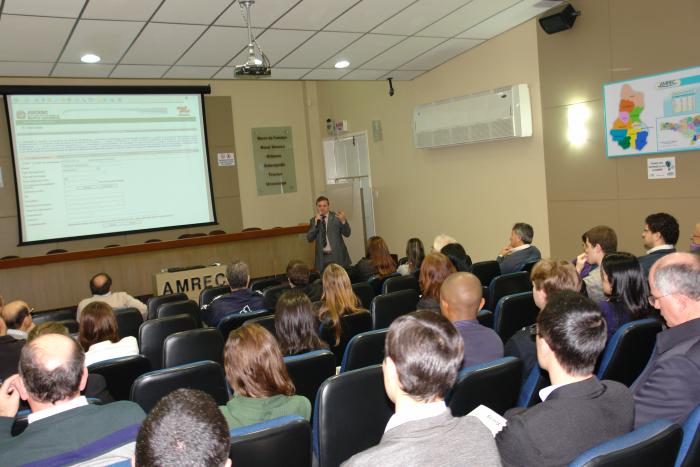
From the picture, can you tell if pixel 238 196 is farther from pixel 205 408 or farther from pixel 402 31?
pixel 205 408

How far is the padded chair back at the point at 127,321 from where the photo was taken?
4.39 m

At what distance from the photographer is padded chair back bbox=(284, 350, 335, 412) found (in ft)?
8.25

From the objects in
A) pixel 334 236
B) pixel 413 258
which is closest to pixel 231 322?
pixel 413 258

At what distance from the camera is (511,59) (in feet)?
23.2

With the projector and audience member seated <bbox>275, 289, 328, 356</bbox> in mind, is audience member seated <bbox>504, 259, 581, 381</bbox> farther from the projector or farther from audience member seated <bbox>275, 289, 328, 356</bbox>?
the projector

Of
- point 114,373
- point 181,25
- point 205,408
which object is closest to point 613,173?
point 181,25

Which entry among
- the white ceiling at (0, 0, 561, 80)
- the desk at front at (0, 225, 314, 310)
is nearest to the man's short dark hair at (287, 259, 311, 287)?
the white ceiling at (0, 0, 561, 80)

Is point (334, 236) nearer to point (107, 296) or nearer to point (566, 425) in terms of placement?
point (107, 296)

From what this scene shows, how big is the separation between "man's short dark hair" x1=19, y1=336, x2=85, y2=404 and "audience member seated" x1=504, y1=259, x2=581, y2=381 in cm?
175

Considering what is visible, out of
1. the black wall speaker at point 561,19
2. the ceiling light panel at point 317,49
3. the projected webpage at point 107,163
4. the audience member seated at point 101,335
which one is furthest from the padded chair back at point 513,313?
the projected webpage at point 107,163

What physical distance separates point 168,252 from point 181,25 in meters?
3.41

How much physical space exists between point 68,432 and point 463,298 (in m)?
1.71

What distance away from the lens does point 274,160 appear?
10750 mm

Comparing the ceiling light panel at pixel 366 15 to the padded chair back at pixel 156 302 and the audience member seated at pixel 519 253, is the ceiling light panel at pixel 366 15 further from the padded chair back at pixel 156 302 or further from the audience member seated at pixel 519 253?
the padded chair back at pixel 156 302
